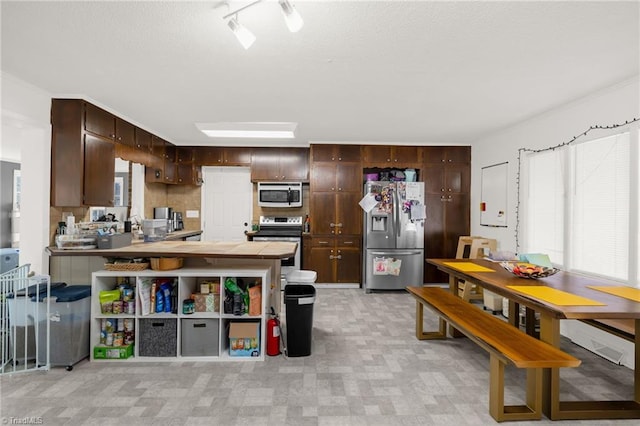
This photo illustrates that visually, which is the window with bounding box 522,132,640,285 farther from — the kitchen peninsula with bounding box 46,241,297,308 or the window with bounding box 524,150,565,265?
the kitchen peninsula with bounding box 46,241,297,308

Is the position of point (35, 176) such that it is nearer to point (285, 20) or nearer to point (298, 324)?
point (298, 324)

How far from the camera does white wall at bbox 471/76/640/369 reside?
9.71 ft

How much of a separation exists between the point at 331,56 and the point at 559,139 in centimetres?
278

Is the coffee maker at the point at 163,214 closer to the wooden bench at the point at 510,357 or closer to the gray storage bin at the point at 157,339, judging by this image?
the gray storage bin at the point at 157,339

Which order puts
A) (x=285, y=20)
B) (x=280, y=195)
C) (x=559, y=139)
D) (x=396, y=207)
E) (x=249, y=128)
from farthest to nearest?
1. (x=280, y=195)
2. (x=396, y=207)
3. (x=249, y=128)
4. (x=559, y=139)
5. (x=285, y=20)

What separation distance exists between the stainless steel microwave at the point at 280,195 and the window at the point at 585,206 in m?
3.35

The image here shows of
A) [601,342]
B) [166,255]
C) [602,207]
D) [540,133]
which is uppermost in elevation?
[540,133]

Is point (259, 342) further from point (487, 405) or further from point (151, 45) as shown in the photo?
point (151, 45)

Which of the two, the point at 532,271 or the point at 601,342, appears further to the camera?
the point at 601,342

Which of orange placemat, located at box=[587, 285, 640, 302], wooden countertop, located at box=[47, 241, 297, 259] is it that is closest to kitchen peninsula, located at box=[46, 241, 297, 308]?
wooden countertop, located at box=[47, 241, 297, 259]

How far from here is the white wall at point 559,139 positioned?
2961 millimetres

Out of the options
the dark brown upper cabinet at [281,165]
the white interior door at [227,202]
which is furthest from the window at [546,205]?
the white interior door at [227,202]

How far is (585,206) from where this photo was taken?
3.38 m

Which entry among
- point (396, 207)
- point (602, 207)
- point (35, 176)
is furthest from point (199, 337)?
point (602, 207)
